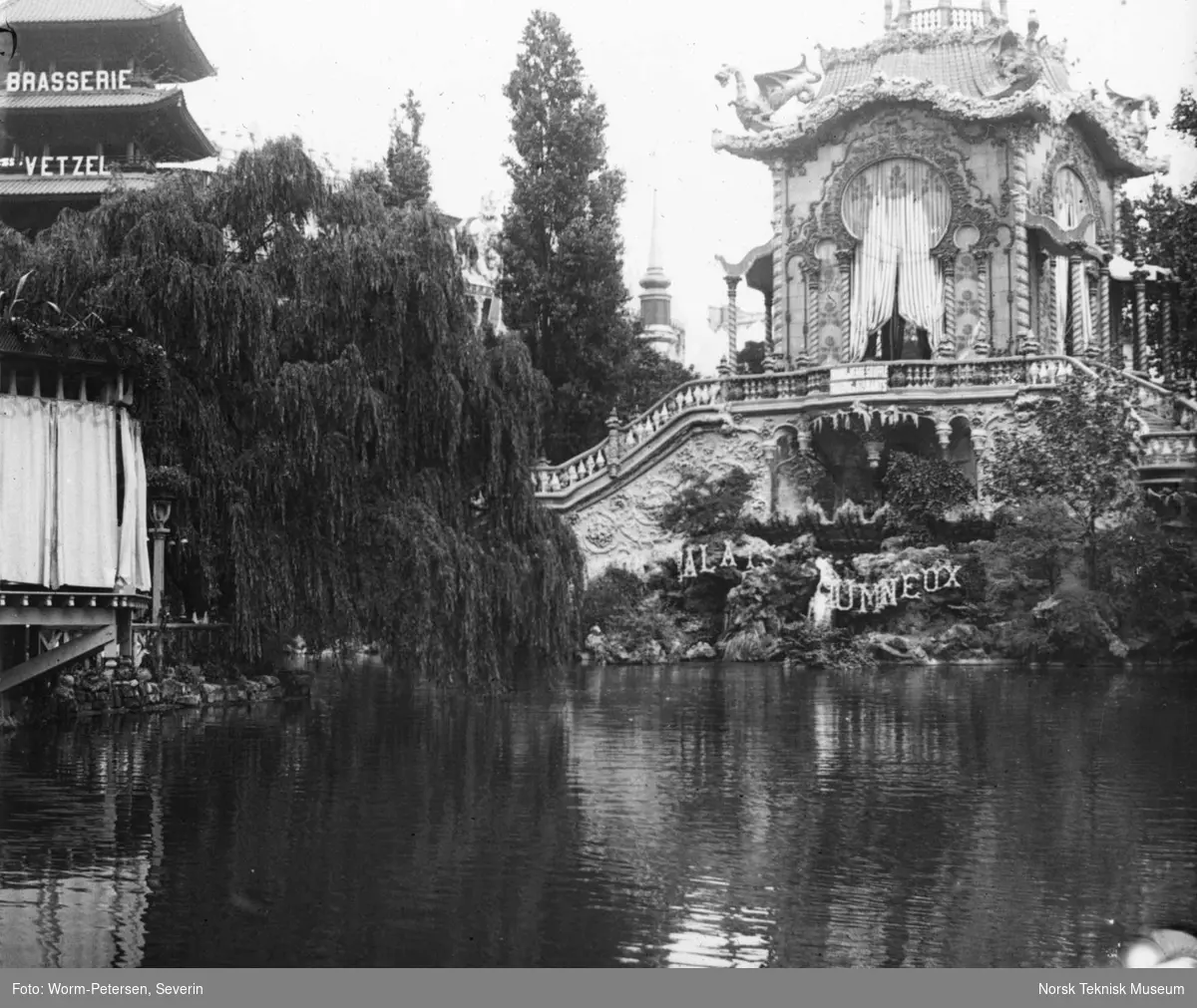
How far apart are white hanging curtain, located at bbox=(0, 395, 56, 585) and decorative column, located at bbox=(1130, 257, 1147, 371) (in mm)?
23282

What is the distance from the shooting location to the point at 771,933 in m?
10.6

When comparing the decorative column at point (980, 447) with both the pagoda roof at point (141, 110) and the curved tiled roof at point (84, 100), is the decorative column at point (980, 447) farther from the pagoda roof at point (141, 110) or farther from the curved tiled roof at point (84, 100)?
the curved tiled roof at point (84, 100)

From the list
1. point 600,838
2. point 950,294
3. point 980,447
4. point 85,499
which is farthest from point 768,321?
point 600,838

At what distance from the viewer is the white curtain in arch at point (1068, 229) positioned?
35312mm

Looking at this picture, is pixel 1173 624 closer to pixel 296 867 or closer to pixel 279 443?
pixel 279 443

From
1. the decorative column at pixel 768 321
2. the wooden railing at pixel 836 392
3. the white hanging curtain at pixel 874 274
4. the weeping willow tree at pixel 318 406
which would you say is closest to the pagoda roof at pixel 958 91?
the white hanging curtain at pixel 874 274

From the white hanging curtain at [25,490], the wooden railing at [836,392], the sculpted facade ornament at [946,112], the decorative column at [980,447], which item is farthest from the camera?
the sculpted facade ornament at [946,112]

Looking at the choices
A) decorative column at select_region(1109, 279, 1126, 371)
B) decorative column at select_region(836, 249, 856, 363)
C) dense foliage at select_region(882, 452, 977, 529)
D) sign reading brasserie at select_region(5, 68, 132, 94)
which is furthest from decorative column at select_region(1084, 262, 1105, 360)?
sign reading brasserie at select_region(5, 68, 132, 94)

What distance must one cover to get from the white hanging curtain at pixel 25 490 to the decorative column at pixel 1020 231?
20.2m

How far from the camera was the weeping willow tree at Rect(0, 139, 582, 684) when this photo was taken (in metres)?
20.6

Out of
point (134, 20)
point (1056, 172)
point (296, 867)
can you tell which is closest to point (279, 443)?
point (296, 867)

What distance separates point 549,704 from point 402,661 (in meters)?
3.12

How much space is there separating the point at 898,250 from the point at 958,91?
303cm

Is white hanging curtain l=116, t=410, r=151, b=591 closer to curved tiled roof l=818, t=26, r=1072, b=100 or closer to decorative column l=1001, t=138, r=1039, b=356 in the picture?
curved tiled roof l=818, t=26, r=1072, b=100
